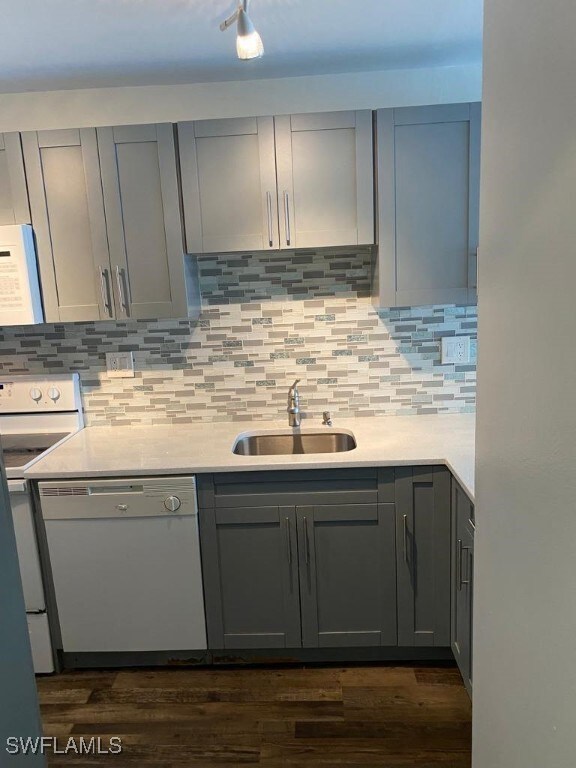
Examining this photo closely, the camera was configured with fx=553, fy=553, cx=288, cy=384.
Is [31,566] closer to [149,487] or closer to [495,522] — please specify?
[149,487]

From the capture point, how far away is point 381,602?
7.29 feet

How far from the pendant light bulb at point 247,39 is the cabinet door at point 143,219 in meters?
0.71

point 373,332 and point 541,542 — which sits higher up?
point 373,332

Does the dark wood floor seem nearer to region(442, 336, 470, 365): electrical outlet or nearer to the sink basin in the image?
the sink basin

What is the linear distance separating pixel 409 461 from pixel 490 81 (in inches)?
54.5

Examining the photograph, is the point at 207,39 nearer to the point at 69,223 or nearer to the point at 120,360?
the point at 69,223

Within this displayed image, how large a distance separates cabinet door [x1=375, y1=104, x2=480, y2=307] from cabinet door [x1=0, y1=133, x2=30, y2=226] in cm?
141

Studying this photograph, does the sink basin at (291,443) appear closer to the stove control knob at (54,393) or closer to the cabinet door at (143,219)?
the cabinet door at (143,219)

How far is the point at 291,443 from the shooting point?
259cm

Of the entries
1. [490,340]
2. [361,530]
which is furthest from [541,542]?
[361,530]

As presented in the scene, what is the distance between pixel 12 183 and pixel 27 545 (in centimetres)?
144

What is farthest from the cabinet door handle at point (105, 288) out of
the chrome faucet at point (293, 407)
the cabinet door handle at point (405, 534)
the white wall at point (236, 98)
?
the cabinet door handle at point (405, 534)

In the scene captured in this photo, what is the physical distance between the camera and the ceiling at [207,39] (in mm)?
1696

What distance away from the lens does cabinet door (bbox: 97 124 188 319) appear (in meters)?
2.18
